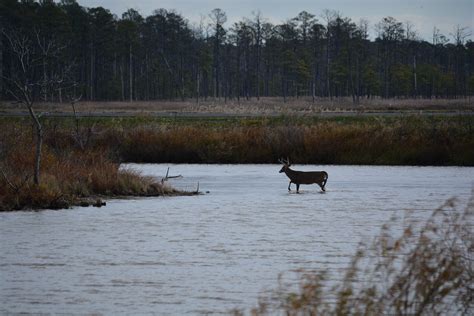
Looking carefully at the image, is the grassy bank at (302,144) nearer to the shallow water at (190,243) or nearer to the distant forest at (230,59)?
the shallow water at (190,243)

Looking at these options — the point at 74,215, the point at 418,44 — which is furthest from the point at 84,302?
the point at 418,44

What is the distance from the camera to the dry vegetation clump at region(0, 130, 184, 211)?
2183cm

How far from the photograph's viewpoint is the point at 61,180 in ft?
77.7

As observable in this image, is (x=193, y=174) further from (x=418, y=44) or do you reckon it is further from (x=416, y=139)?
(x=418, y=44)

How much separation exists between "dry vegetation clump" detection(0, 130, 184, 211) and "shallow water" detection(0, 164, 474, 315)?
2.29 ft

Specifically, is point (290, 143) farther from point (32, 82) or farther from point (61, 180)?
point (61, 180)

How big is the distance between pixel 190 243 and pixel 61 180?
23.3 feet

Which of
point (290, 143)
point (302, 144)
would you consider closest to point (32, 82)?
point (290, 143)

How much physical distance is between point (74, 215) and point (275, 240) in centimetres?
528

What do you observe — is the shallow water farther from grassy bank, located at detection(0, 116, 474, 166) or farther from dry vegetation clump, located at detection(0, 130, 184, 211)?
grassy bank, located at detection(0, 116, 474, 166)

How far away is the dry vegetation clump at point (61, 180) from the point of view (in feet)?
71.6

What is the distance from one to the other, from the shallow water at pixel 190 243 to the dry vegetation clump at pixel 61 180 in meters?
0.70

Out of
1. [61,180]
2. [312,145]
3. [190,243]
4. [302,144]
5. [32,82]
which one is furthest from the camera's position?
[302,144]

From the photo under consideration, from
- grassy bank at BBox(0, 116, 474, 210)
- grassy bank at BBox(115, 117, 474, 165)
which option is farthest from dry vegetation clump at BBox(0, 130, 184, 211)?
grassy bank at BBox(115, 117, 474, 165)
